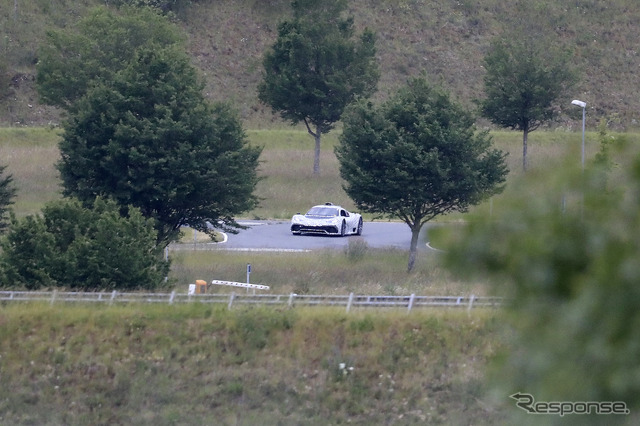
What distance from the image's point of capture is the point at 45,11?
5672 centimetres

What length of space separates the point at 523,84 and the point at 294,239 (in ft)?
52.4

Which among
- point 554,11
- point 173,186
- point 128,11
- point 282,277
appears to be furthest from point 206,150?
point 554,11

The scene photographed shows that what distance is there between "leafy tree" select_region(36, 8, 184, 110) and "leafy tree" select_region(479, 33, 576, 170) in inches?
672

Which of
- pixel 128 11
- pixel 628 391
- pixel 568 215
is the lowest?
pixel 628 391

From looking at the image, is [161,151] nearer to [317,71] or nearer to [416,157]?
[416,157]

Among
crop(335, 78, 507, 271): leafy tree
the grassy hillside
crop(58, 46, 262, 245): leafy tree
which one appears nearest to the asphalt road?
crop(335, 78, 507, 271): leafy tree

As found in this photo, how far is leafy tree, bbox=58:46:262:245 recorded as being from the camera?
71.0 ft

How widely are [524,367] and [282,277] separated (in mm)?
19153

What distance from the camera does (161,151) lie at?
859 inches

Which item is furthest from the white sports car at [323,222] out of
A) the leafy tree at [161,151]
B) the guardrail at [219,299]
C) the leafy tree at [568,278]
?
the leafy tree at [568,278]

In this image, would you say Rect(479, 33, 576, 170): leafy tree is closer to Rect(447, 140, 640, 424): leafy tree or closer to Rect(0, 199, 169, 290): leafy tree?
Rect(0, 199, 169, 290): leafy tree

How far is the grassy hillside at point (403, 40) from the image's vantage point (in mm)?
52094

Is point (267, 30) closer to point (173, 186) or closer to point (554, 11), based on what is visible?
point (554, 11)

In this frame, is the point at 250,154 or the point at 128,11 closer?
the point at 250,154
